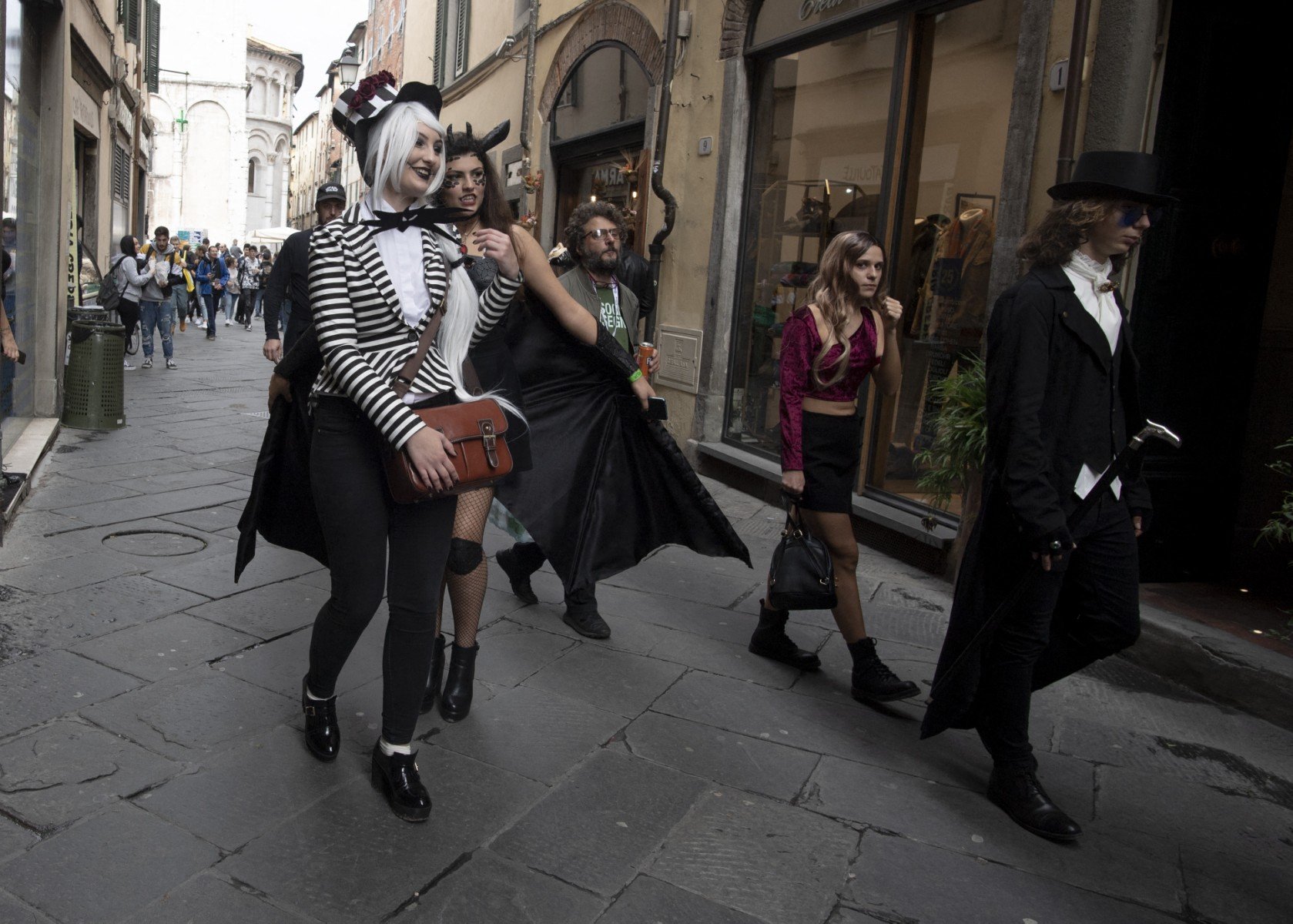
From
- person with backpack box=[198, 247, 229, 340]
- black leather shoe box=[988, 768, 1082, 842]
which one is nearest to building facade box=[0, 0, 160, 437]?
black leather shoe box=[988, 768, 1082, 842]

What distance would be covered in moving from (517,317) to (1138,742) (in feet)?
8.85

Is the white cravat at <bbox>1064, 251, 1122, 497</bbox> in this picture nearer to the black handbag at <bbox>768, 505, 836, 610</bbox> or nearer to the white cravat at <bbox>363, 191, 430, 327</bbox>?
the black handbag at <bbox>768, 505, 836, 610</bbox>

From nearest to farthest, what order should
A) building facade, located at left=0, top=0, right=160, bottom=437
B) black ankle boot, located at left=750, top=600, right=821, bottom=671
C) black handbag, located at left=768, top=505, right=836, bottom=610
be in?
black handbag, located at left=768, top=505, right=836, bottom=610, black ankle boot, located at left=750, top=600, right=821, bottom=671, building facade, located at left=0, top=0, right=160, bottom=437

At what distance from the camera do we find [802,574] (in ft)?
12.7

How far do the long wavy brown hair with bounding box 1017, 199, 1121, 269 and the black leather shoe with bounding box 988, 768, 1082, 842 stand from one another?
1.47 m

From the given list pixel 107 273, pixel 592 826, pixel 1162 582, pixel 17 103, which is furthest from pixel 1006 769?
pixel 107 273

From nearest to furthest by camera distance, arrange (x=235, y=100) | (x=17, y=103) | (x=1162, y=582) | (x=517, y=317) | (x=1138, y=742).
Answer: (x=1138, y=742)
(x=517, y=317)
(x=1162, y=582)
(x=17, y=103)
(x=235, y=100)

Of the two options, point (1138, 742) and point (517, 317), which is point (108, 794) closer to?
point (517, 317)

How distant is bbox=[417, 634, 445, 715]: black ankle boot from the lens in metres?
3.53

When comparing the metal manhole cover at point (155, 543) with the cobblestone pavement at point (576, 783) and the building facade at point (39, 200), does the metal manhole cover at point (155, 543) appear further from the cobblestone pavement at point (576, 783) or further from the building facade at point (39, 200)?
the building facade at point (39, 200)

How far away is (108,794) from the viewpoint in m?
2.84

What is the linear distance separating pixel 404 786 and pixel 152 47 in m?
21.7

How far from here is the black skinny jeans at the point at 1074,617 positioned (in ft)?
10.1

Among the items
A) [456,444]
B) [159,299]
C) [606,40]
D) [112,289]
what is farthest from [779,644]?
[159,299]
